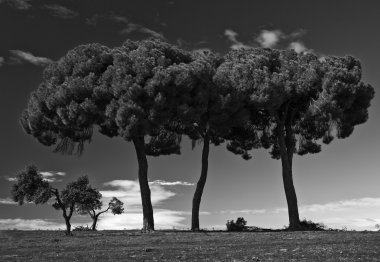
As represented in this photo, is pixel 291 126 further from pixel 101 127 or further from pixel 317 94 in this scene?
pixel 101 127

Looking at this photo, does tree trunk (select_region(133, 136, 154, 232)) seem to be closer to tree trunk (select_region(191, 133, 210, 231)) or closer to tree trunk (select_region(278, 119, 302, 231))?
tree trunk (select_region(191, 133, 210, 231))

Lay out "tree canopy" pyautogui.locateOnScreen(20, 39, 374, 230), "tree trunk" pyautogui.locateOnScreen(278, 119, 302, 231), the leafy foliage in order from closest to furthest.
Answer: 1. "tree canopy" pyautogui.locateOnScreen(20, 39, 374, 230)
2. the leafy foliage
3. "tree trunk" pyautogui.locateOnScreen(278, 119, 302, 231)

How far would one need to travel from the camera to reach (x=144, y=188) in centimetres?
4206

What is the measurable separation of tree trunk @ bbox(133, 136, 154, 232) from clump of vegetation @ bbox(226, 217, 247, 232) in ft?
25.7

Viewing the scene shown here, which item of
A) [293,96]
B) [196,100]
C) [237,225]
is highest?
[293,96]

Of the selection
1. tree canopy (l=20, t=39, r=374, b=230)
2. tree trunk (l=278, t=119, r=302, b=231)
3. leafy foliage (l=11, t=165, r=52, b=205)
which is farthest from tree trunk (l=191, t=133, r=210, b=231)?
leafy foliage (l=11, t=165, r=52, b=205)

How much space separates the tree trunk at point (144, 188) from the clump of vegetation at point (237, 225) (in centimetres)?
783

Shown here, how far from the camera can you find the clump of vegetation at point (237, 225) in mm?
45409

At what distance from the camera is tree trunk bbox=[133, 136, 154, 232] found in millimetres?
41719

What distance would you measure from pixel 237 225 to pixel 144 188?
9.43 meters

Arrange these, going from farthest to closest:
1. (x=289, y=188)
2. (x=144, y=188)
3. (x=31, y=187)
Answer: (x=289, y=188) → (x=31, y=187) → (x=144, y=188)

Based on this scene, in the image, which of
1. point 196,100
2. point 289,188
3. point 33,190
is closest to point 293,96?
point 289,188

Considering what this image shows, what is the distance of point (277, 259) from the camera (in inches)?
685

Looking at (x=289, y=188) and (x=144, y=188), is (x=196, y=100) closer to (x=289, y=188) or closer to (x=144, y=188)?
(x=144, y=188)
